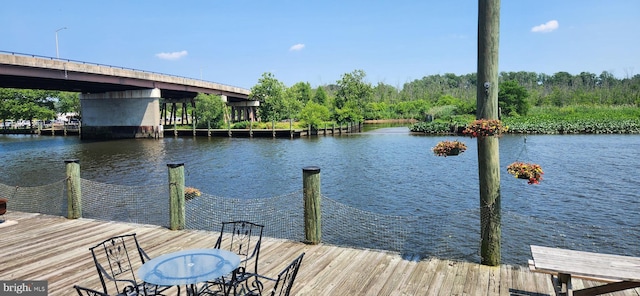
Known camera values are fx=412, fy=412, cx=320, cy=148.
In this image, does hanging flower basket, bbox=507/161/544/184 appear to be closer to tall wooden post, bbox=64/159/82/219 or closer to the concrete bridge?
tall wooden post, bbox=64/159/82/219

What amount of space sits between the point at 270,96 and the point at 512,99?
106 feet

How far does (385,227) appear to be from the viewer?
1055cm

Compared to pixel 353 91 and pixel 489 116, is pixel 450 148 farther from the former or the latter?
pixel 353 91

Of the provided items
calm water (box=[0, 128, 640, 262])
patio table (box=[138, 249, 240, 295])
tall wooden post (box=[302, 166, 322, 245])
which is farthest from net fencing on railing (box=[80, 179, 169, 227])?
patio table (box=[138, 249, 240, 295])

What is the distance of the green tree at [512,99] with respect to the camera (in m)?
53.2

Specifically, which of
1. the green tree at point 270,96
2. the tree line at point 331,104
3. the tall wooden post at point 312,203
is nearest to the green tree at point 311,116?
the tree line at point 331,104

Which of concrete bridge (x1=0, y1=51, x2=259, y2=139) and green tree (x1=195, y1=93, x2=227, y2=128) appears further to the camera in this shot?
green tree (x1=195, y1=93, x2=227, y2=128)

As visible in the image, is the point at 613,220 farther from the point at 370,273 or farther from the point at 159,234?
the point at 159,234

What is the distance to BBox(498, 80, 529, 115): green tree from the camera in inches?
2095

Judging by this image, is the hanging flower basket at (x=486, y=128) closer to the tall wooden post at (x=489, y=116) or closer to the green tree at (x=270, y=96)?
the tall wooden post at (x=489, y=116)

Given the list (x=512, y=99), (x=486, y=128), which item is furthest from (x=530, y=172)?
(x=512, y=99)

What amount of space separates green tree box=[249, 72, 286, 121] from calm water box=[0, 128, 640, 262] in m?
25.0

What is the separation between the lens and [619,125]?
39594 mm

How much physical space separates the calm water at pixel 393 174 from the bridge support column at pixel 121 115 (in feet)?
39.4
